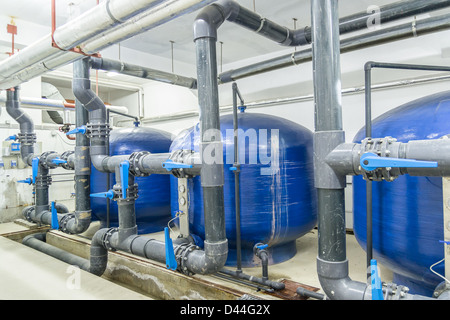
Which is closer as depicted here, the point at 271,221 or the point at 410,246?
the point at 410,246

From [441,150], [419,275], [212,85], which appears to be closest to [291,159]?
[212,85]

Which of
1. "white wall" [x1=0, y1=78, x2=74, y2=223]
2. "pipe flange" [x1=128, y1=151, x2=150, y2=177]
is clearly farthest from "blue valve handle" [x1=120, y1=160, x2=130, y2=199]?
"white wall" [x1=0, y1=78, x2=74, y2=223]

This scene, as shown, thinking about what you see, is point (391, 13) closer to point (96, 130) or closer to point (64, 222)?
point (96, 130)

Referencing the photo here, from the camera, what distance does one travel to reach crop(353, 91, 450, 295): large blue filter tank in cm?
138

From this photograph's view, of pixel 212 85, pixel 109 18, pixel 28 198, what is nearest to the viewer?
pixel 109 18

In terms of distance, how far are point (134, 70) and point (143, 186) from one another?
129 centimetres

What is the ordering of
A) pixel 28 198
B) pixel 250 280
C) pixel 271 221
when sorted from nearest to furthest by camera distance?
pixel 250 280 < pixel 271 221 < pixel 28 198

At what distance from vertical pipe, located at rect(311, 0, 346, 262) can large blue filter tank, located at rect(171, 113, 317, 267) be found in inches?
34.2

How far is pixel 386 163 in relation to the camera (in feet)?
3.63

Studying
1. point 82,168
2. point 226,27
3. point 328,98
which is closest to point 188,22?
point 226,27

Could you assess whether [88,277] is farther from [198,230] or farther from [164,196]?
[164,196]

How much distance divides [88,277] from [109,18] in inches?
72.7

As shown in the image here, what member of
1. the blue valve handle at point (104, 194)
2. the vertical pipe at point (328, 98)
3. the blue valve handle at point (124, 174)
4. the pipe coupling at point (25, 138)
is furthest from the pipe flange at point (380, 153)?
the pipe coupling at point (25, 138)
